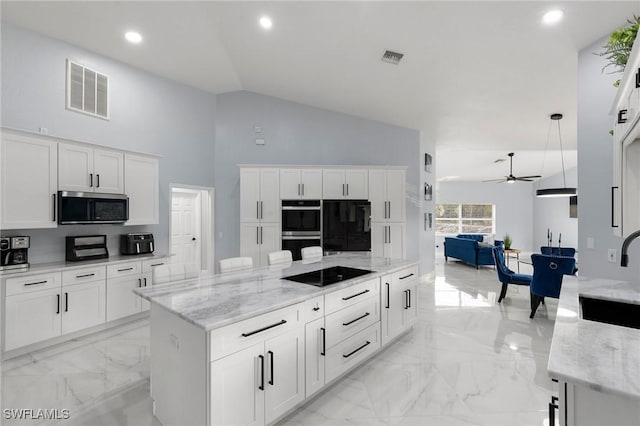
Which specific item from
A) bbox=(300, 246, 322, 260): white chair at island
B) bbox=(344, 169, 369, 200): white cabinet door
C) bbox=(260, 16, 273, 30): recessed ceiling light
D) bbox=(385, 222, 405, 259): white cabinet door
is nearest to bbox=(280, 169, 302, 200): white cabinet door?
bbox=(344, 169, 369, 200): white cabinet door

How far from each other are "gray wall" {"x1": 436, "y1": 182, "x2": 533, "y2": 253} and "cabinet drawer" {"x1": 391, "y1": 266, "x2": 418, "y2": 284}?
930 cm

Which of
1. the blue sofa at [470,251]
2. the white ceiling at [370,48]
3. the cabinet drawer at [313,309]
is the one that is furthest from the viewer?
the blue sofa at [470,251]

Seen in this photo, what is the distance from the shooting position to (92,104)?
4051mm

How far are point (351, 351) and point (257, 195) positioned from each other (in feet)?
10.7

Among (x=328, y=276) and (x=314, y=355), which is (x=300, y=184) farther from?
(x=314, y=355)

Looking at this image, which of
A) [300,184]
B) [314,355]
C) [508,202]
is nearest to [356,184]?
[300,184]

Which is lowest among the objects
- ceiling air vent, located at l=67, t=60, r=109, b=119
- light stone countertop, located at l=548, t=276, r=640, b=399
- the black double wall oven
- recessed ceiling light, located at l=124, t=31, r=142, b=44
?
light stone countertop, located at l=548, t=276, r=640, b=399

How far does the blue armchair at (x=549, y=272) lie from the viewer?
394 centimetres

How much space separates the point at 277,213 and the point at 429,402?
355cm

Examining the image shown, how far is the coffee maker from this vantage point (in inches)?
119

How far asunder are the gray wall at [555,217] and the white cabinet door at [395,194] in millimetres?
8869

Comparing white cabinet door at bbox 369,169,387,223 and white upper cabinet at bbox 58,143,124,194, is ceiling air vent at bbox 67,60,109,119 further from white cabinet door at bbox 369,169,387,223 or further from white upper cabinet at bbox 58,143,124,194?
white cabinet door at bbox 369,169,387,223

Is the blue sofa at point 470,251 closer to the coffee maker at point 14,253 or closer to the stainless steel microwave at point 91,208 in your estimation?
the stainless steel microwave at point 91,208

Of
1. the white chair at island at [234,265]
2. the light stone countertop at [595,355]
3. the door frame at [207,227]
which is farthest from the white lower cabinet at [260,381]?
the door frame at [207,227]
